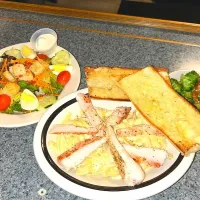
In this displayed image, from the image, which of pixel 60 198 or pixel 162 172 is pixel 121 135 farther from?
pixel 60 198

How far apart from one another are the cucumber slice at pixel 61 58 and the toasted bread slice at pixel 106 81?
327 millimetres

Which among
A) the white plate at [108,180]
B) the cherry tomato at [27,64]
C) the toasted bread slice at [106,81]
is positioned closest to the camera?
the white plate at [108,180]

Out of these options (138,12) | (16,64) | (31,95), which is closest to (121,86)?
(31,95)

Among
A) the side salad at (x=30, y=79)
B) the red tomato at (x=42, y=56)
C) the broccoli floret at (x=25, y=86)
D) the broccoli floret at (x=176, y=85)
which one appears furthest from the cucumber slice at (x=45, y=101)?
the broccoli floret at (x=176, y=85)

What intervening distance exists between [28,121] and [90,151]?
0.48 metres

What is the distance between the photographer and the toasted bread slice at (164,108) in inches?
61.9

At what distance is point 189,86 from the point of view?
188 cm

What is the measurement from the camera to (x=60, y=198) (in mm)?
1605

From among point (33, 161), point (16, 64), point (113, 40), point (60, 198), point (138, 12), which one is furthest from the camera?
point (138, 12)

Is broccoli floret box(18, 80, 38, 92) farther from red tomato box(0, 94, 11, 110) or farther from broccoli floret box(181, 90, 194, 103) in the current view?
broccoli floret box(181, 90, 194, 103)

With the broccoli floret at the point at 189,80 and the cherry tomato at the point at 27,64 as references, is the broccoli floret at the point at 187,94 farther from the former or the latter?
the cherry tomato at the point at 27,64

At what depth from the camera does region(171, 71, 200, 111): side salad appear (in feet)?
6.16

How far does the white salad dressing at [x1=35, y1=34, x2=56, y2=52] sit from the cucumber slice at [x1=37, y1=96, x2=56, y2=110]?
1.42 feet

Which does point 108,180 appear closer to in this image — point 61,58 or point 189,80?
point 189,80
